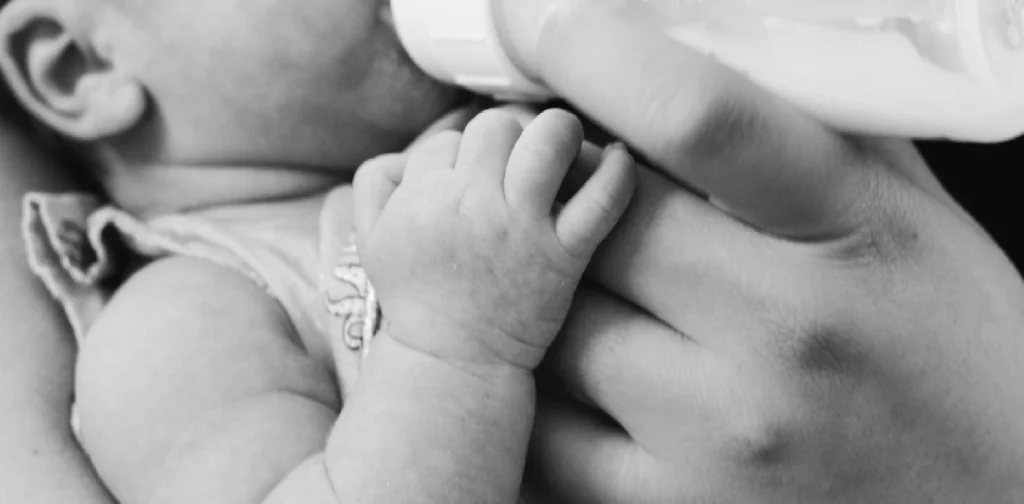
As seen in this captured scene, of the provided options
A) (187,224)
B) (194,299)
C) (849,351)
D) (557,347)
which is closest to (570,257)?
(557,347)

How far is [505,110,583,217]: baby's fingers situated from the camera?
Answer: 55 centimetres

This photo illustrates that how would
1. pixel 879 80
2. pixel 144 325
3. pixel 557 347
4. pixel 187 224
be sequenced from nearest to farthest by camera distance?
1. pixel 879 80
2. pixel 557 347
3. pixel 144 325
4. pixel 187 224

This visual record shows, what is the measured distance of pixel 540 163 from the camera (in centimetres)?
55

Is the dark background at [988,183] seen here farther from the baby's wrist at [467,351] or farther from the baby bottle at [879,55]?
the baby's wrist at [467,351]

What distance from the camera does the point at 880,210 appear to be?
0.55m

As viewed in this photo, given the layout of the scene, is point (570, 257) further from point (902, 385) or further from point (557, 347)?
point (902, 385)

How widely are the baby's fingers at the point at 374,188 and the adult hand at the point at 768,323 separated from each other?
150 mm

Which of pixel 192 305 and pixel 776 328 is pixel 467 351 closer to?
pixel 776 328

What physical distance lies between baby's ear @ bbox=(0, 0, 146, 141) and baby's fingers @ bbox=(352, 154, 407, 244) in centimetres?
32

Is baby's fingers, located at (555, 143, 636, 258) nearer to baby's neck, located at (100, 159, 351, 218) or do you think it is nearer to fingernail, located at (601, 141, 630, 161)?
fingernail, located at (601, 141, 630, 161)

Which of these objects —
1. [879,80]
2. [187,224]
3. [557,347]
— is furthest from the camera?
[187,224]

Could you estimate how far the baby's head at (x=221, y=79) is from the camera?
2.61 feet

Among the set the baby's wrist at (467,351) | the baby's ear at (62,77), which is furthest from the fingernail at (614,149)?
the baby's ear at (62,77)

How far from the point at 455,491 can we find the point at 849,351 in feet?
0.86
